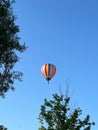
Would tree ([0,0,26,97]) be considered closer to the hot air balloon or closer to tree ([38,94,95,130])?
tree ([38,94,95,130])

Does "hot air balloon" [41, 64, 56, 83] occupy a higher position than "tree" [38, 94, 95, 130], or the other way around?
"hot air balloon" [41, 64, 56, 83]

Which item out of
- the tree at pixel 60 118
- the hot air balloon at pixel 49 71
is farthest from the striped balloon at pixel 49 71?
the tree at pixel 60 118

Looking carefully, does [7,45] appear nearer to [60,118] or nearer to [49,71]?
[60,118]

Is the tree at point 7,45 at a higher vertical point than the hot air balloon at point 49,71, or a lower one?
lower

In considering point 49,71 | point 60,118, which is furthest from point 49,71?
point 60,118

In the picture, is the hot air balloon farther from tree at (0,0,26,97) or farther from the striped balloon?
tree at (0,0,26,97)

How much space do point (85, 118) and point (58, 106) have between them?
2.69 meters

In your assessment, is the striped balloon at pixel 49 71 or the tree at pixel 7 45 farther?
the striped balloon at pixel 49 71

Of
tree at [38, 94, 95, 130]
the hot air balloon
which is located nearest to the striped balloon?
the hot air balloon

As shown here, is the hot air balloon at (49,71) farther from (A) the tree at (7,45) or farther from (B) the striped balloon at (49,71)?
(A) the tree at (7,45)

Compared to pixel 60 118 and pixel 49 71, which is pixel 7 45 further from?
pixel 49 71

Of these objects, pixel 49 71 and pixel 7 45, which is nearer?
pixel 7 45

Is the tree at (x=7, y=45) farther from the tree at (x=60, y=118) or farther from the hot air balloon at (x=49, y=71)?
the hot air balloon at (x=49, y=71)

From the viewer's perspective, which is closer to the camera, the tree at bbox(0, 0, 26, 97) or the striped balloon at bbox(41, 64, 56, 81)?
the tree at bbox(0, 0, 26, 97)
